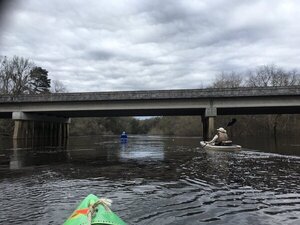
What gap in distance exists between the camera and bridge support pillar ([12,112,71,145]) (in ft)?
183

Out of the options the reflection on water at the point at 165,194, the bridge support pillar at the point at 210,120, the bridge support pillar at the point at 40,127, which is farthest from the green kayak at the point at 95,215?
the bridge support pillar at the point at 40,127

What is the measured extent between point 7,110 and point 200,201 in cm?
5179

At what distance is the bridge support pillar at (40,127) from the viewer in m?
55.7

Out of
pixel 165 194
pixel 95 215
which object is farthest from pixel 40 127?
pixel 95 215

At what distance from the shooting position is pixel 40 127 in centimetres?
6216

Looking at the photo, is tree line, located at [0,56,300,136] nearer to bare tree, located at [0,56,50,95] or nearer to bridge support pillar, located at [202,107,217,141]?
bare tree, located at [0,56,50,95]

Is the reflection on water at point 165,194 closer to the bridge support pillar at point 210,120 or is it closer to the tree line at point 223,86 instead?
the bridge support pillar at point 210,120

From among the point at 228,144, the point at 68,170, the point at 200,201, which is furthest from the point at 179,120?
the point at 200,201

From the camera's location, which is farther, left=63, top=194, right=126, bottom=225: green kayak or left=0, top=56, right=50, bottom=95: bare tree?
left=0, top=56, right=50, bottom=95: bare tree

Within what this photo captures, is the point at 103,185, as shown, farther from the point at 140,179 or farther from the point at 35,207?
the point at 35,207

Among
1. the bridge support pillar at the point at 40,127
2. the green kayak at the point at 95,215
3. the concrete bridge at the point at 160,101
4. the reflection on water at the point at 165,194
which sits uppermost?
the concrete bridge at the point at 160,101

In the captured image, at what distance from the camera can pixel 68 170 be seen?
1873cm

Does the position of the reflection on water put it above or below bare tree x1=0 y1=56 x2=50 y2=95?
below

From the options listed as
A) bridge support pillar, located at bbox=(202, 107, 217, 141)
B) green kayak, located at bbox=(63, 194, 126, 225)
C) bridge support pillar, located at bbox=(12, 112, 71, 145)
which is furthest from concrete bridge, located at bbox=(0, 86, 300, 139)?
green kayak, located at bbox=(63, 194, 126, 225)
